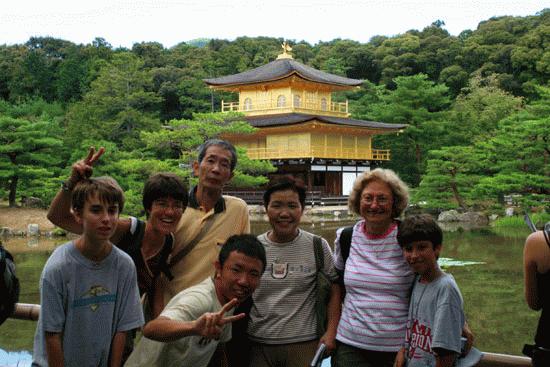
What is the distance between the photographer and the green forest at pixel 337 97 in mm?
15391

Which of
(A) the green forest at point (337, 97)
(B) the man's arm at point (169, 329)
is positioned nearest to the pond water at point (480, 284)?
(B) the man's arm at point (169, 329)

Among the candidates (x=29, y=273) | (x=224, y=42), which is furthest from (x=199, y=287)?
(x=224, y=42)

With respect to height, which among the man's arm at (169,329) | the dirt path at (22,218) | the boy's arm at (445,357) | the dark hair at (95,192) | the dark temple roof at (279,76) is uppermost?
the dark temple roof at (279,76)

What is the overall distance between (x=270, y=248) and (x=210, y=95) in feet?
101

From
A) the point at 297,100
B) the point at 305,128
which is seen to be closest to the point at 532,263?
the point at 305,128

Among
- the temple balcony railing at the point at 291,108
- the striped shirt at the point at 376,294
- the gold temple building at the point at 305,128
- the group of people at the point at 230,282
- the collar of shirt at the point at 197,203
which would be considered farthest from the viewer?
the temple balcony railing at the point at 291,108

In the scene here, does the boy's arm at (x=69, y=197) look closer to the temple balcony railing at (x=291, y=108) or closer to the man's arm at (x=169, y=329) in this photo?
the man's arm at (x=169, y=329)

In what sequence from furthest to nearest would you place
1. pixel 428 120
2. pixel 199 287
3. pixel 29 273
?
1. pixel 428 120
2. pixel 29 273
3. pixel 199 287

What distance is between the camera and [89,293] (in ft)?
5.63

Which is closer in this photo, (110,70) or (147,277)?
(147,277)

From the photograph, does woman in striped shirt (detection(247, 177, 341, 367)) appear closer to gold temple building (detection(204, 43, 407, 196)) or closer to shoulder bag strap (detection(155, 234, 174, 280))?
shoulder bag strap (detection(155, 234, 174, 280))

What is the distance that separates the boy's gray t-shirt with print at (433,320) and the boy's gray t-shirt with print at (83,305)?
2.79 ft

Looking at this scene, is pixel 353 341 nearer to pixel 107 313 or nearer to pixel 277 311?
pixel 277 311

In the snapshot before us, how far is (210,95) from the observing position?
1268 inches
